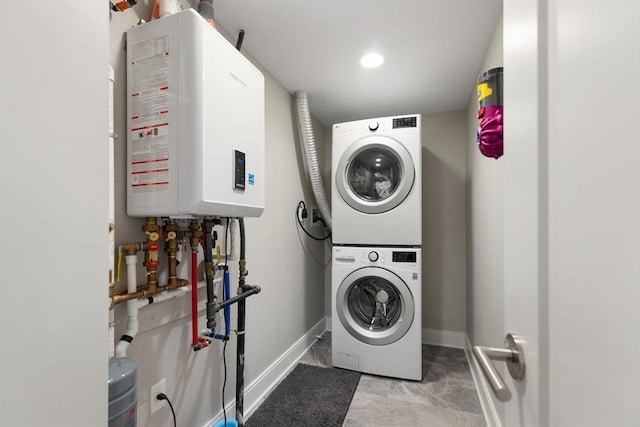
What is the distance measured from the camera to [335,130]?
2438mm

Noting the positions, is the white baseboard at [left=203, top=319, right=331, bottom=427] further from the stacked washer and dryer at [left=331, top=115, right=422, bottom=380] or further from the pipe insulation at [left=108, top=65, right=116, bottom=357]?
the pipe insulation at [left=108, top=65, right=116, bottom=357]

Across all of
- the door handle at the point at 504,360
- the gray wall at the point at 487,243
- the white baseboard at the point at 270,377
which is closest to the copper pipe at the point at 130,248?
the white baseboard at the point at 270,377

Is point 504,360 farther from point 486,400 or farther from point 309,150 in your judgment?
point 309,150

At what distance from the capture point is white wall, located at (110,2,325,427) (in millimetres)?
1131

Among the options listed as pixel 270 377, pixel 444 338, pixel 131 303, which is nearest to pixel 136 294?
pixel 131 303

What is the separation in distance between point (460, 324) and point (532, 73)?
2.80 metres

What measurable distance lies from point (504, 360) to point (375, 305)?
1.95 m

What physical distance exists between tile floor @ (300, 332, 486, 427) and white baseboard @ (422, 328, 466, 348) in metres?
0.31

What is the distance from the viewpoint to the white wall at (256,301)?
1131mm
